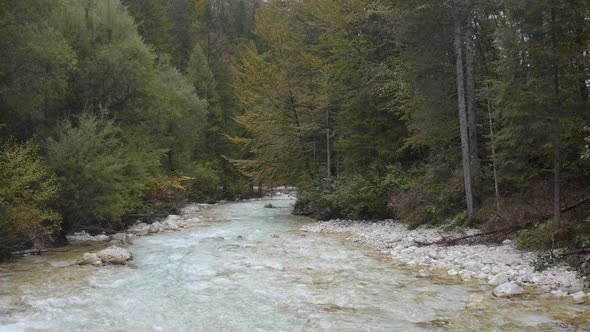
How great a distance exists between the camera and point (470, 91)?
14.5 meters

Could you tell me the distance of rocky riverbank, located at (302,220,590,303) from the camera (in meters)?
8.23

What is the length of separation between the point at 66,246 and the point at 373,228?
1057cm

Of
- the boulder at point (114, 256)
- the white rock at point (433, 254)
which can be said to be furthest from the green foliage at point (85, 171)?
the white rock at point (433, 254)

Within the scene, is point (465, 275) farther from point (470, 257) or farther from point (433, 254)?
point (433, 254)

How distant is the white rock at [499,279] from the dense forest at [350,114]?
1792 millimetres

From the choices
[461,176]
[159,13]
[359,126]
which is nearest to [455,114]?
[461,176]

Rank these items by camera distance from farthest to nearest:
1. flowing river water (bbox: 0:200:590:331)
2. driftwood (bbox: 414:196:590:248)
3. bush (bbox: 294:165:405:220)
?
1. bush (bbox: 294:165:405:220)
2. driftwood (bbox: 414:196:590:248)
3. flowing river water (bbox: 0:200:590:331)

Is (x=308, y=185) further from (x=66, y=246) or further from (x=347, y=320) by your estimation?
(x=347, y=320)

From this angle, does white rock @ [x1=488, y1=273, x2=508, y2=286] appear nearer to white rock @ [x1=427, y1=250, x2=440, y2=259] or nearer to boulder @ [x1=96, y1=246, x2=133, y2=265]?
white rock @ [x1=427, y1=250, x2=440, y2=259]

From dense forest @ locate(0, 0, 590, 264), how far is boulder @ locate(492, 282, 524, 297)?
221 centimetres

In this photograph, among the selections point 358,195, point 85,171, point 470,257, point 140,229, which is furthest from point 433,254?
point 140,229

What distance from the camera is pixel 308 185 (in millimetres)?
24641

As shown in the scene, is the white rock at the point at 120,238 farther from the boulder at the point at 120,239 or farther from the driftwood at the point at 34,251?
the driftwood at the point at 34,251

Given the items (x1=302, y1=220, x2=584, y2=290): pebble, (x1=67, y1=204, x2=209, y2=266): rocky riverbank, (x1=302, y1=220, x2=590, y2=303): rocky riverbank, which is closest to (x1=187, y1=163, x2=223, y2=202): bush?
(x1=67, y1=204, x2=209, y2=266): rocky riverbank
